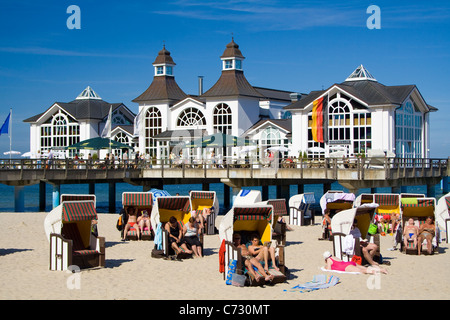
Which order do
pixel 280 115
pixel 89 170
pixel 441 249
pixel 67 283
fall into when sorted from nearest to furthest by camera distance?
pixel 67 283, pixel 441 249, pixel 89 170, pixel 280 115

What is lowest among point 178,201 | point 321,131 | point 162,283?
point 162,283

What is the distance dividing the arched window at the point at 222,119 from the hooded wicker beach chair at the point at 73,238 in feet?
105

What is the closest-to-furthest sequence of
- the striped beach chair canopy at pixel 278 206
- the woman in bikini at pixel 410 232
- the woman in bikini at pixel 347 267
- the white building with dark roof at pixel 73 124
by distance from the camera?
the woman in bikini at pixel 347 267, the woman in bikini at pixel 410 232, the striped beach chair canopy at pixel 278 206, the white building with dark roof at pixel 73 124

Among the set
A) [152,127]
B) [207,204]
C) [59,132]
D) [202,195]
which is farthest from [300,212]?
[59,132]

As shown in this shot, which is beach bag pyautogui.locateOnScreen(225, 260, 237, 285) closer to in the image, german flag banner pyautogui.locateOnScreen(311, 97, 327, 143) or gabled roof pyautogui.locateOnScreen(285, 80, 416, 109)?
gabled roof pyautogui.locateOnScreen(285, 80, 416, 109)

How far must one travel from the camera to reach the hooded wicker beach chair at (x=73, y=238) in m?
13.1

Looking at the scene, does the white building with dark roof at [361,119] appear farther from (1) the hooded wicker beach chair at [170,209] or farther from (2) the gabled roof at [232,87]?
(1) the hooded wicker beach chair at [170,209]

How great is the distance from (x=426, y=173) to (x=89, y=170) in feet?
57.8

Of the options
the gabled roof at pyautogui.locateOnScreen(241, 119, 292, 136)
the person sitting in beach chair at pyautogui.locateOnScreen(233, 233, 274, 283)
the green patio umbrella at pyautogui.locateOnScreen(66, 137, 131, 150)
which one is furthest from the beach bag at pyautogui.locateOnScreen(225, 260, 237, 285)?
→ the gabled roof at pyautogui.locateOnScreen(241, 119, 292, 136)

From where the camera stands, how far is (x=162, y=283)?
12188 mm

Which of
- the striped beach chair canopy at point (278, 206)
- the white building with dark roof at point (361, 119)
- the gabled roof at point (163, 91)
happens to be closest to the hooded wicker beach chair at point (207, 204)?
the striped beach chair canopy at point (278, 206)

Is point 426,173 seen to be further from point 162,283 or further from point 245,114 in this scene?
point 162,283
